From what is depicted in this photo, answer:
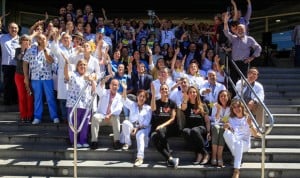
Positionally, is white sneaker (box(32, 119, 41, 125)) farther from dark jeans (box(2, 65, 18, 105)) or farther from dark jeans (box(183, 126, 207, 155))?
dark jeans (box(183, 126, 207, 155))

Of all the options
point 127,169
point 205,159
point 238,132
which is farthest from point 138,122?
point 238,132

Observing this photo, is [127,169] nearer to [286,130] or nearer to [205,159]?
[205,159]

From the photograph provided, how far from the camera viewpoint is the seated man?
27.8 feet

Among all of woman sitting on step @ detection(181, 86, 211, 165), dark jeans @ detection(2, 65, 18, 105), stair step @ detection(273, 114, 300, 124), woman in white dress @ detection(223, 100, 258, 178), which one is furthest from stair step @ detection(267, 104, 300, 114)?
dark jeans @ detection(2, 65, 18, 105)

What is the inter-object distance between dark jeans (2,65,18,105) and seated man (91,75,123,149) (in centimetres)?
240

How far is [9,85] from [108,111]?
2.71m

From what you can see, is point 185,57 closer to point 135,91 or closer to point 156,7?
point 135,91

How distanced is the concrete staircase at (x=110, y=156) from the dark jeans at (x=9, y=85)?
846 millimetres

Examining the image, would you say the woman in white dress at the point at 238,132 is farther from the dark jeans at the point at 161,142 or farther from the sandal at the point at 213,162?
the dark jeans at the point at 161,142

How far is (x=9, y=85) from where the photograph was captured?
10.1m

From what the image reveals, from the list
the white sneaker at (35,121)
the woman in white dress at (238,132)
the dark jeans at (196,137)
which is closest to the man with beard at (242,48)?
the woman in white dress at (238,132)

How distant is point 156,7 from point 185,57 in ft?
31.2

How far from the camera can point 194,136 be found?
8.03 metres

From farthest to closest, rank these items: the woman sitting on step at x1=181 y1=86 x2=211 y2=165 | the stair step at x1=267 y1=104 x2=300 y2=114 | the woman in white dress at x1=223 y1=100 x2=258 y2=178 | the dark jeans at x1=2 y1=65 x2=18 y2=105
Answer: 1. the dark jeans at x1=2 y1=65 x2=18 y2=105
2. the stair step at x1=267 y1=104 x2=300 y2=114
3. the woman sitting on step at x1=181 y1=86 x2=211 y2=165
4. the woman in white dress at x1=223 y1=100 x2=258 y2=178
